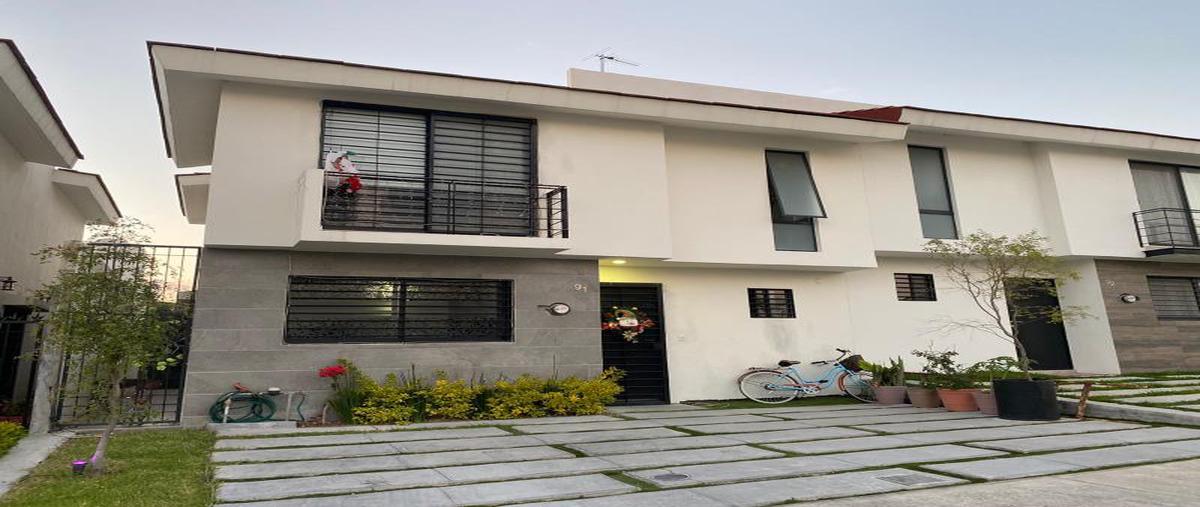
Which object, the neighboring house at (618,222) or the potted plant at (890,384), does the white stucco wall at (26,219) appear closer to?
the neighboring house at (618,222)

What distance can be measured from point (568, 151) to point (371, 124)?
9.33ft

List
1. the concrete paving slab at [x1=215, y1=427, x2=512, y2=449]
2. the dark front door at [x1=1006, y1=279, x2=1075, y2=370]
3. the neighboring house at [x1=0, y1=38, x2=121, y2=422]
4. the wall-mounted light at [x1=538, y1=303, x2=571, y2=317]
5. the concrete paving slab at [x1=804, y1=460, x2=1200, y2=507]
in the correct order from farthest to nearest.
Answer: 1. the dark front door at [x1=1006, y1=279, x2=1075, y2=370]
2. the wall-mounted light at [x1=538, y1=303, x2=571, y2=317]
3. the neighboring house at [x1=0, y1=38, x2=121, y2=422]
4. the concrete paving slab at [x1=215, y1=427, x2=512, y2=449]
5. the concrete paving slab at [x1=804, y1=460, x2=1200, y2=507]

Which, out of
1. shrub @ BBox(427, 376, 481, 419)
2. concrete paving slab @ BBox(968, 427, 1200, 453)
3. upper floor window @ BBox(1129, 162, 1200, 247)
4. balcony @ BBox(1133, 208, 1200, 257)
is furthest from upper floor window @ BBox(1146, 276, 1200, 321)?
shrub @ BBox(427, 376, 481, 419)

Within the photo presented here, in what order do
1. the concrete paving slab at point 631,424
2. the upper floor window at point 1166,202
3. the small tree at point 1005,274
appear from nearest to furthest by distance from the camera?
the concrete paving slab at point 631,424 → the small tree at point 1005,274 → the upper floor window at point 1166,202

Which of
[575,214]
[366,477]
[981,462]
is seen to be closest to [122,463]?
[366,477]

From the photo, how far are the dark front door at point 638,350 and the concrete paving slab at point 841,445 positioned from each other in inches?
176

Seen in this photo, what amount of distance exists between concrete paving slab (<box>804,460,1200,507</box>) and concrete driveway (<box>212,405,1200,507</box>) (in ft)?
0.52

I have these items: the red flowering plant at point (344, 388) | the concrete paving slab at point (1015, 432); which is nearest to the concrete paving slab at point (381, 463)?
the red flowering plant at point (344, 388)

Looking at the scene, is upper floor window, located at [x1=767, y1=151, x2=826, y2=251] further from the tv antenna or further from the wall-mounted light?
the wall-mounted light

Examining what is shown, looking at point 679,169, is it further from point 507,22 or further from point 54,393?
point 54,393

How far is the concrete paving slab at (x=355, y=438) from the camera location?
5.73m

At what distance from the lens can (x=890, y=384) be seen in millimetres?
9906

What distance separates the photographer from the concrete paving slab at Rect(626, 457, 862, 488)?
4152 millimetres

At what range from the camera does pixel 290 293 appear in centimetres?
782
